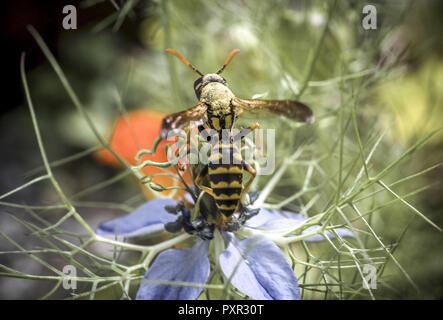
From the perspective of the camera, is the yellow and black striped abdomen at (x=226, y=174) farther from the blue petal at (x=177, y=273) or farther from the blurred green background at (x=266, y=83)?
the blurred green background at (x=266, y=83)

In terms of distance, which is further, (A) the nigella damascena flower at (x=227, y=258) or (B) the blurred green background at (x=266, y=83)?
(B) the blurred green background at (x=266, y=83)

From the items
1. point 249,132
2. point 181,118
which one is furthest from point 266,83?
point 181,118

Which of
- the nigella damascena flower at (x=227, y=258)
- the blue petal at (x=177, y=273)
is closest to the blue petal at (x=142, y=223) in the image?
the nigella damascena flower at (x=227, y=258)

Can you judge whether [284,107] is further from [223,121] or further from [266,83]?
[266,83]

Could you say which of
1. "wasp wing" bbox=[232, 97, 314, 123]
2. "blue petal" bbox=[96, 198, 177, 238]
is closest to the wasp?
"wasp wing" bbox=[232, 97, 314, 123]

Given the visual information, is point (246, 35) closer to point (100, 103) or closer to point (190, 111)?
point (100, 103)

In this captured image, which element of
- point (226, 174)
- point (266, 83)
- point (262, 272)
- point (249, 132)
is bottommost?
point (262, 272)

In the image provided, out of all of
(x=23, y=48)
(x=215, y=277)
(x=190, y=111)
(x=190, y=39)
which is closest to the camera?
(x=190, y=111)

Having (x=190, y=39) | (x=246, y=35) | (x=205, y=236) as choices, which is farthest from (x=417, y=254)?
(x=190, y=39)
